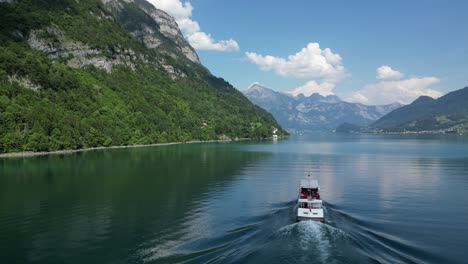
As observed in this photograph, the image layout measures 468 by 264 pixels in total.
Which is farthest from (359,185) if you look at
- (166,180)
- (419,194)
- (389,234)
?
(166,180)

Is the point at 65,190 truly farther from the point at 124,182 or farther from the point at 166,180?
the point at 166,180

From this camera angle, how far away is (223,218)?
61562 mm

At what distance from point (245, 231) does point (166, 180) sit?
5486 centimetres

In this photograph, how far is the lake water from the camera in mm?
43656

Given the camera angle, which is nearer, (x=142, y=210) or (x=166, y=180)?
(x=142, y=210)

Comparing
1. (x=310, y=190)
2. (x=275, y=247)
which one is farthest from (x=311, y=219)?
(x=310, y=190)

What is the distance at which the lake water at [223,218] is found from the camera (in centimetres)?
4366

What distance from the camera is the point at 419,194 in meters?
Answer: 85.9

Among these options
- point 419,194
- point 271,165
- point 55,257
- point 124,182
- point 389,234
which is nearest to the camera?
point 55,257

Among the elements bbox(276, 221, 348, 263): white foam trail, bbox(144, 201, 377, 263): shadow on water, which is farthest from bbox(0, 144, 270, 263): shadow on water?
bbox(276, 221, 348, 263): white foam trail

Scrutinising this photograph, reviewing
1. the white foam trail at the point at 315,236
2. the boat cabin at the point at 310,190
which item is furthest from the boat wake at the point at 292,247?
the boat cabin at the point at 310,190

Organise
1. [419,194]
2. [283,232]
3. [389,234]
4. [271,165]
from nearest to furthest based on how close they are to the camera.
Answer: [283,232] < [389,234] < [419,194] < [271,165]

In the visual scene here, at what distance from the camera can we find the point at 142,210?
219 feet

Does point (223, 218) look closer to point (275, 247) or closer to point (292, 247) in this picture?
point (275, 247)
